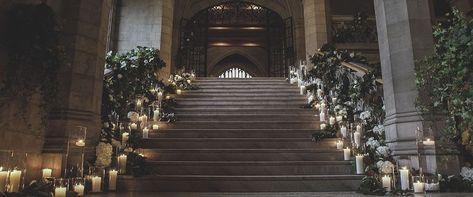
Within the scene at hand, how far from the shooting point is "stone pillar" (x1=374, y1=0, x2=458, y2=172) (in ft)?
20.0

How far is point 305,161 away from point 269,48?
583 inches

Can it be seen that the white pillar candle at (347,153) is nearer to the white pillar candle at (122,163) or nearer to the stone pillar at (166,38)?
the white pillar candle at (122,163)

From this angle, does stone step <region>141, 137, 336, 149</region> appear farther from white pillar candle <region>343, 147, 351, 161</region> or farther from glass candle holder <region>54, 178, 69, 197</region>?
glass candle holder <region>54, 178, 69, 197</region>

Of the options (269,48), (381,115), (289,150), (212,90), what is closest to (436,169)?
(381,115)

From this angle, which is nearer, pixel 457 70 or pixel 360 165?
pixel 457 70

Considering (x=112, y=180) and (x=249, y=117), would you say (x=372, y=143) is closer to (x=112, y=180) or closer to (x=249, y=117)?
(x=249, y=117)

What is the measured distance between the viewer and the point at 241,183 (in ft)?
19.6

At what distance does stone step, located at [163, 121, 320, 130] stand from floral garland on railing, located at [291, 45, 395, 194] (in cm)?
39

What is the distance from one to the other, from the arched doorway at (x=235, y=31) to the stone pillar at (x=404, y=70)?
11717 millimetres

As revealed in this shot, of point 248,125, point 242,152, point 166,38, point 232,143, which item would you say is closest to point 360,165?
point 242,152

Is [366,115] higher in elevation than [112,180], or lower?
higher

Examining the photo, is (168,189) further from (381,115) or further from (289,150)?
(381,115)

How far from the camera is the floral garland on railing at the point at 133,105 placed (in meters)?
6.39

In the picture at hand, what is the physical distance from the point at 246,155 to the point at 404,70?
2.94 meters
